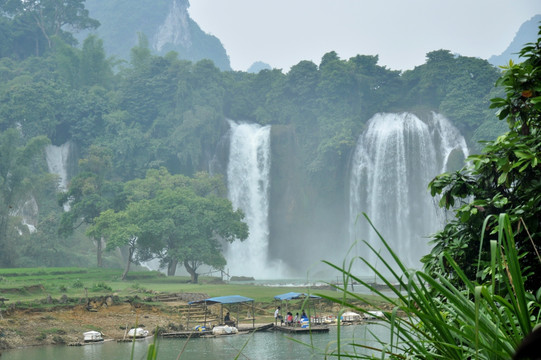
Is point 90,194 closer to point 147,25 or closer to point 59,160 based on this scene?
point 59,160

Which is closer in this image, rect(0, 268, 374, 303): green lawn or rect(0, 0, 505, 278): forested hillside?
rect(0, 268, 374, 303): green lawn

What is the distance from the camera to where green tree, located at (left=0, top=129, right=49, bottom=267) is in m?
35.8

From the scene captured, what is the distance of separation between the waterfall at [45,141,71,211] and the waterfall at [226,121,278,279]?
13578 mm

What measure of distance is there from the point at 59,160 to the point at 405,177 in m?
28.3

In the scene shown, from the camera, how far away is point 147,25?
392 ft

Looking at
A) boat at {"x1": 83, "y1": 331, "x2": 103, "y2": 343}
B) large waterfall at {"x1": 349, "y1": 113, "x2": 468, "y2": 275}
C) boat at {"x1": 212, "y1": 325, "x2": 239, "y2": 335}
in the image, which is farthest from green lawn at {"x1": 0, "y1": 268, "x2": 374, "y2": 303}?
large waterfall at {"x1": 349, "y1": 113, "x2": 468, "y2": 275}

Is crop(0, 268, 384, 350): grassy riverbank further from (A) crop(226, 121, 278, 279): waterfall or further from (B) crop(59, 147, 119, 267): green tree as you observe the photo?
(A) crop(226, 121, 278, 279): waterfall

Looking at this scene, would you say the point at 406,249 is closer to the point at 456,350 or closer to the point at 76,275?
the point at 76,275

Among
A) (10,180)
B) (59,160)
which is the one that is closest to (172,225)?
(10,180)

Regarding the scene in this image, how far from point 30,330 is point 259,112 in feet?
117

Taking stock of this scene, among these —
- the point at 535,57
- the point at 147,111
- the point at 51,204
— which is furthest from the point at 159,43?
the point at 535,57

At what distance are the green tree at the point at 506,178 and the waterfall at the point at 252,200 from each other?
44.6 meters

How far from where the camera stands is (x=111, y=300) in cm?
2317

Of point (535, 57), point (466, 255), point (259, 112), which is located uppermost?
point (259, 112)
